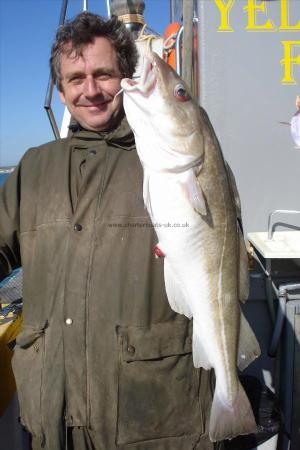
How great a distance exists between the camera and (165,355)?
66.4 inches

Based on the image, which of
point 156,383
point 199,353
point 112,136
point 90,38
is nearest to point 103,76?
point 90,38

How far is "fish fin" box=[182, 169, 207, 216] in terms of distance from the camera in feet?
4.73

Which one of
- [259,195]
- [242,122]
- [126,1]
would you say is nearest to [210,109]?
[242,122]

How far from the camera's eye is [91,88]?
6.05ft

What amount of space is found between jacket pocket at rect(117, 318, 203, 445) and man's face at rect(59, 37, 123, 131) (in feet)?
3.68

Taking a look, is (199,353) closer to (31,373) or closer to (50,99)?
(31,373)

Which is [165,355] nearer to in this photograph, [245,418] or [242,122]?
[245,418]

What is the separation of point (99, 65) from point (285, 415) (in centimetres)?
286

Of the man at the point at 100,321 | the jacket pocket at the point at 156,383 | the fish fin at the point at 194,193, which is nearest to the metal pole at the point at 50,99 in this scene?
the man at the point at 100,321

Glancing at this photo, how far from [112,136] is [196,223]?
Answer: 0.70m

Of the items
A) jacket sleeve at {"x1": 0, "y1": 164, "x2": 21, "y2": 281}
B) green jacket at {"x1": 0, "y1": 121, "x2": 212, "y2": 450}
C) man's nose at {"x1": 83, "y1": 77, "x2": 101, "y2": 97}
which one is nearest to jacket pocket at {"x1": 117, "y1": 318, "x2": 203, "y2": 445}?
green jacket at {"x1": 0, "y1": 121, "x2": 212, "y2": 450}

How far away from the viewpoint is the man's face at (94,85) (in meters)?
1.87

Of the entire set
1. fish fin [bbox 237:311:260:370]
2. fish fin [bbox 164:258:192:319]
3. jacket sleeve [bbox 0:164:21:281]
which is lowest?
fish fin [bbox 237:311:260:370]

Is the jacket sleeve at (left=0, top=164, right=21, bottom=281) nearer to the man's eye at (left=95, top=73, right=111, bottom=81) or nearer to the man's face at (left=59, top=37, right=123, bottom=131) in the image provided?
the man's face at (left=59, top=37, right=123, bottom=131)
